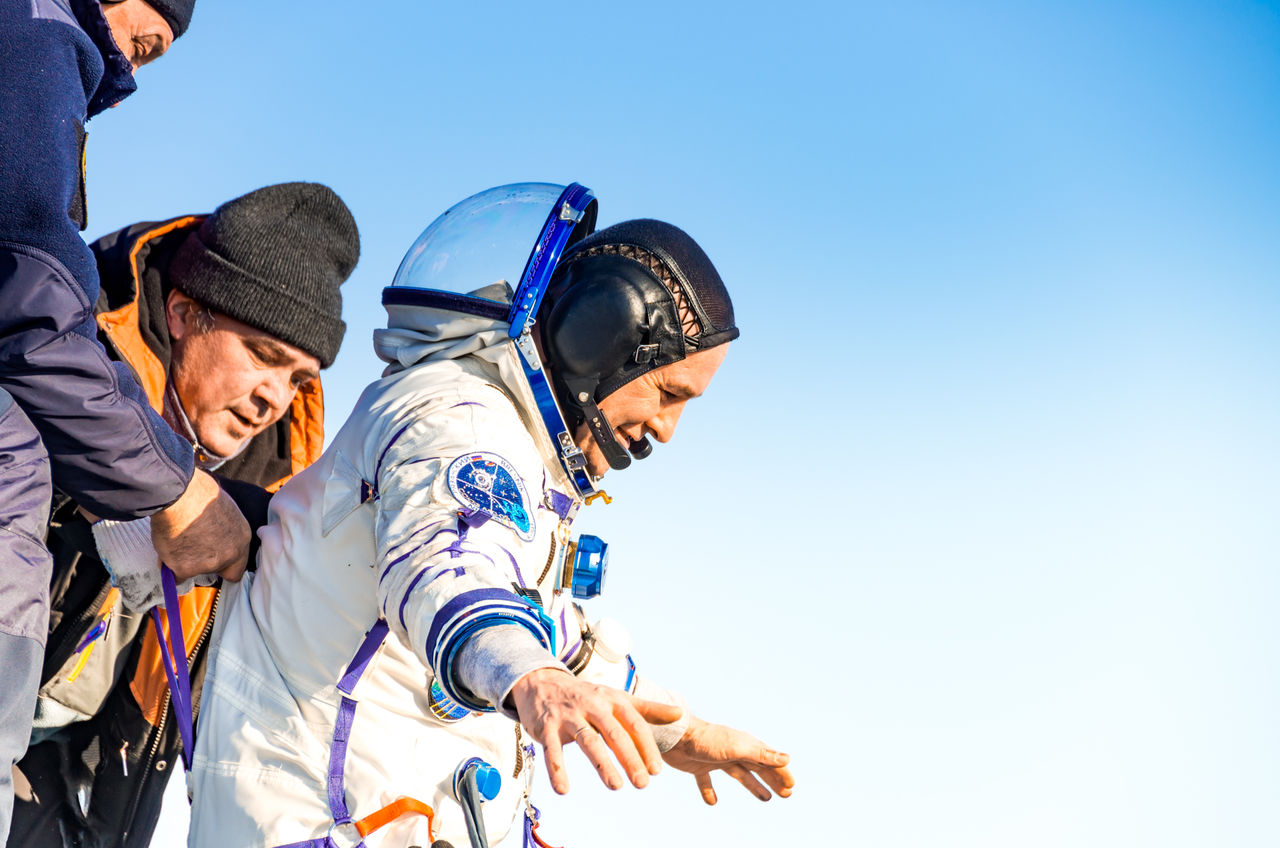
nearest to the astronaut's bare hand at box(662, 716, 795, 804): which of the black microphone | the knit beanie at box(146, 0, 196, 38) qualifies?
the black microphone

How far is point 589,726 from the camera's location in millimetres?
2254

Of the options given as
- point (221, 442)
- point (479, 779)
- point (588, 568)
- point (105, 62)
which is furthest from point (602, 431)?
point (221, 442)

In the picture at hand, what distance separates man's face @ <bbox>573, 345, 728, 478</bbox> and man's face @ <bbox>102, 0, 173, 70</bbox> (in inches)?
100

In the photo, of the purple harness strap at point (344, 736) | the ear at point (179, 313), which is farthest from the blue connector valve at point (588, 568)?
the ear at point (179, 313)

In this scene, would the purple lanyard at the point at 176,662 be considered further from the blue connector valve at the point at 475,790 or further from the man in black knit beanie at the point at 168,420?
the blue connector valve at the point at 475,790

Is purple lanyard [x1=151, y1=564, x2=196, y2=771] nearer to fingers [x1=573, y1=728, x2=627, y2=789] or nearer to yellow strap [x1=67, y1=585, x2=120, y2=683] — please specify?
yellow strap [x1=67, y1=585, x2=120, y2=683]

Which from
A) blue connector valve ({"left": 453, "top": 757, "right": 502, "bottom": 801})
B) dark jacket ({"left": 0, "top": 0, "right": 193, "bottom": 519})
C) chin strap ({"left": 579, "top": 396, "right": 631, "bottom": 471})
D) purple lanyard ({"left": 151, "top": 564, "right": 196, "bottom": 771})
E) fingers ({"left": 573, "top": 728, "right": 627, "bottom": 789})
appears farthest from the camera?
chin strap ({"left": 579, "top": 396, "right": 631, "bottom": 471})

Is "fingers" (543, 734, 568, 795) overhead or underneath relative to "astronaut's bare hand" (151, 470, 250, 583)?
overhead

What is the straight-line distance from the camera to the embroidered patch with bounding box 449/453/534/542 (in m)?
2.85

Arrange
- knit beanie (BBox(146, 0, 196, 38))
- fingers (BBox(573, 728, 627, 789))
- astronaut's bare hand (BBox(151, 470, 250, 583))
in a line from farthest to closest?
knit beanie (BBox(146, 0, 196, 38)) < astronaut's bare hand (BBox(151, 470, 250, 583)) < fingers (BBox(573, 728, 627, 789))

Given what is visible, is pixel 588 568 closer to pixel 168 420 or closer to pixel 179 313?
pixel 168 420

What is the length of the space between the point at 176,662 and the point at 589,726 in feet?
6.26

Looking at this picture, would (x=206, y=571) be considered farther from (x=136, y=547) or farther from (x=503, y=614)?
(x=503, y=614)

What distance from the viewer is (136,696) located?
14.2 ft
